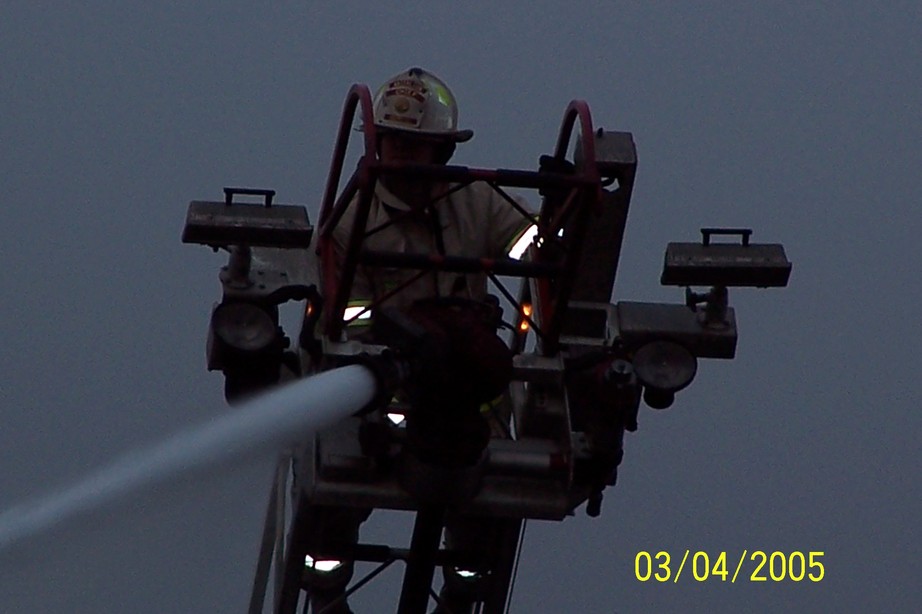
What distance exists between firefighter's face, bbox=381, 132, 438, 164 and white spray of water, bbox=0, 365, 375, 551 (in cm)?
174

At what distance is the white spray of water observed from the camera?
14.0 metres

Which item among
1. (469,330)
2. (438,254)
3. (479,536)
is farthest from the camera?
(479,536)

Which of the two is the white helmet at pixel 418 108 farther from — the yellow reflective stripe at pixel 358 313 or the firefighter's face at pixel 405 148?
the yellow reflective stripe at pixel 358 313

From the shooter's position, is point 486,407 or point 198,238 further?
point 486,407

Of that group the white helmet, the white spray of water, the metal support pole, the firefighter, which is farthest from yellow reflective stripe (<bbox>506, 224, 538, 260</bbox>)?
the white spray of water

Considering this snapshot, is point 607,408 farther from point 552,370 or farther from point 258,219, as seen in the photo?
point 258,219

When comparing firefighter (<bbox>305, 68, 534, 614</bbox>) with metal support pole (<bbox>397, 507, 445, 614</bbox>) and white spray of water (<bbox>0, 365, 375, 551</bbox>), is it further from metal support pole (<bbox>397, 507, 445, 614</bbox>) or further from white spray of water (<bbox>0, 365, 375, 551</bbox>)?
white spray of water (<bbox>0, 365, 375, 551</bbox>)

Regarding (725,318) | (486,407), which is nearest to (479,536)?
(486,407)

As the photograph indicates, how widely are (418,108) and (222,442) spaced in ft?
8.81

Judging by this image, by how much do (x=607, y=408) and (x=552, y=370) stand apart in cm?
44

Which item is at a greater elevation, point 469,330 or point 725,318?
point 725,318

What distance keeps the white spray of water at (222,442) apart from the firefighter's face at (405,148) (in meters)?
1.74

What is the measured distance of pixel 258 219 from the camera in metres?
15.7

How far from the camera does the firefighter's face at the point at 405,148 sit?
16.6 meters
